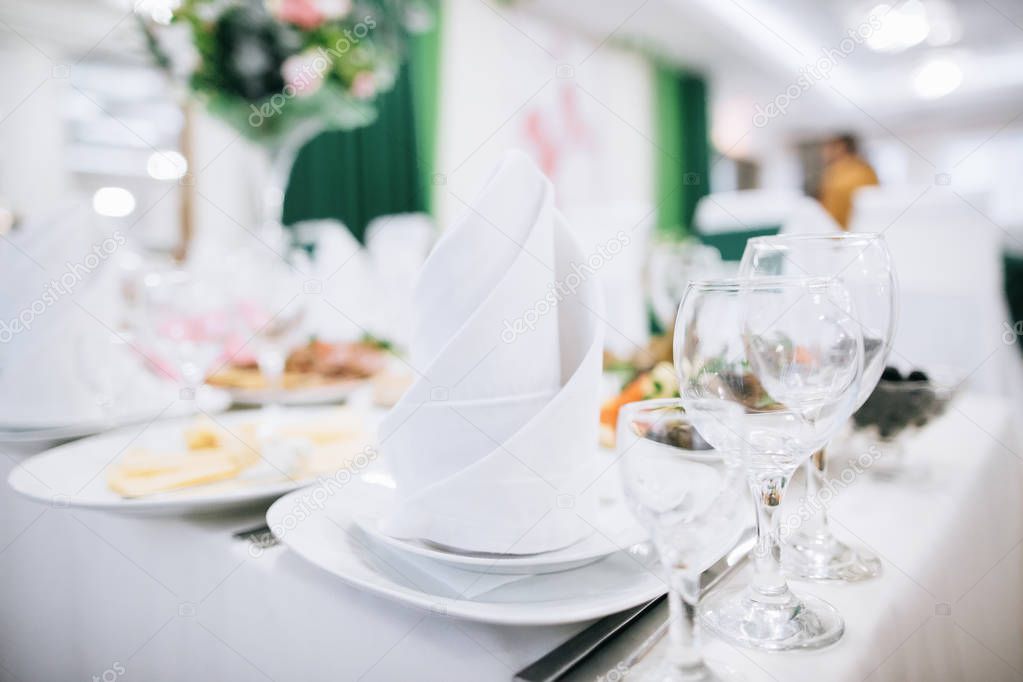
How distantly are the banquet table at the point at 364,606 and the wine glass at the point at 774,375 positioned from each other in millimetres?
26

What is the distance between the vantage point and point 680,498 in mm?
394

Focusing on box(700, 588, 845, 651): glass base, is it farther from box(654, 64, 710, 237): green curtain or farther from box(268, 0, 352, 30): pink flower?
box(654, 64, 710, 237): green curtain

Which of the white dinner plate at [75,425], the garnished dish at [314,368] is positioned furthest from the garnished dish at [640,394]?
the white dinner plate at [75,425]

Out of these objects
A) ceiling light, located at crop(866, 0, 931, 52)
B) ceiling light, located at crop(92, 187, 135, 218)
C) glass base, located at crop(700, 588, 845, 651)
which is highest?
ceiling light, located at crop(866, 0, 931, 52)

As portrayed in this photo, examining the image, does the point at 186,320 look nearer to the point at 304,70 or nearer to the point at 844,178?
the point at 304,70

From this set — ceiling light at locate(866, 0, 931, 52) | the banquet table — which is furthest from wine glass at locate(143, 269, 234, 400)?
ceiling light at locate(866, 0, 931, 52)

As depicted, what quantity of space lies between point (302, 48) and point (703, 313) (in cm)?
162

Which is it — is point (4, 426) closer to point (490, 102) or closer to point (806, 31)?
point (490, 102)

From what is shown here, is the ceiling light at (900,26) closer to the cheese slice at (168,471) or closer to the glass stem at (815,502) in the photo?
the glass stem at (815,502)

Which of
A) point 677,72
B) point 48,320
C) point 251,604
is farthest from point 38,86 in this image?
point 677,72

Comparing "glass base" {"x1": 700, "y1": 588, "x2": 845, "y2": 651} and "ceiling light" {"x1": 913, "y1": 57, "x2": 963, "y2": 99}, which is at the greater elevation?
"ceiling light" {"x1": 913, "y1": 57, "x2": 963, "y2": 99}

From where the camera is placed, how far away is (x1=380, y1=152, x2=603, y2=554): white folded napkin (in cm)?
48

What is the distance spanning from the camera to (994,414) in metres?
1.05

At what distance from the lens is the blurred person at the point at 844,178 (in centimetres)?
512
